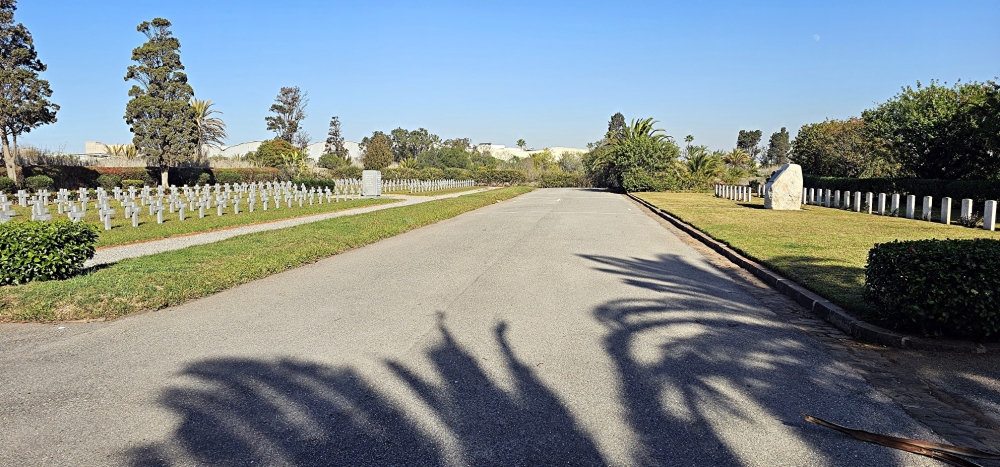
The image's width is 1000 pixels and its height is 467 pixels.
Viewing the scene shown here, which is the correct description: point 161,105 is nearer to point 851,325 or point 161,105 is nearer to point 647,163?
point 647,163

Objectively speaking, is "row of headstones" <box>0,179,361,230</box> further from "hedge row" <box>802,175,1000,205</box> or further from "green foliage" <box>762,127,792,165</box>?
"green foliage" <box>762,127,792,165</box>

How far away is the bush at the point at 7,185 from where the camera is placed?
3083cm

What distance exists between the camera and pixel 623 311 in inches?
281

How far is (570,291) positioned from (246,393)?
15.7 ft

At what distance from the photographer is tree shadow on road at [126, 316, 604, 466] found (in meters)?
3.43

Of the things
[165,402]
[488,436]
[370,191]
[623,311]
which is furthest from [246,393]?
[370,191]

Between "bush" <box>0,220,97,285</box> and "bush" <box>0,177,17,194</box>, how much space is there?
2803 cm

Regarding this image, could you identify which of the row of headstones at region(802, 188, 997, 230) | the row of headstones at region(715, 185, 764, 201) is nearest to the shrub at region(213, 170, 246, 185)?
the row of headstones at region(715, 185, 764, 201)

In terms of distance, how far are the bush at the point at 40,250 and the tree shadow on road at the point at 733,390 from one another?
704 centimetres

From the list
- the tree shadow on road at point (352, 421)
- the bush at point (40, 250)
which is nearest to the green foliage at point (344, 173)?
the bush at point (40, 250)

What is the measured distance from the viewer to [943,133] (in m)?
27.7

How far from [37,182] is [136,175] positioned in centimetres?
1145

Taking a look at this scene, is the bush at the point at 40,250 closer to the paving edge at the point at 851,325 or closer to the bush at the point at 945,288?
the paving edge at the point at 851,325

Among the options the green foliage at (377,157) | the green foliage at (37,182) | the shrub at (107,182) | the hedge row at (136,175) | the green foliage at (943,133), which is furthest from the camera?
the green foliage at (377,157)
